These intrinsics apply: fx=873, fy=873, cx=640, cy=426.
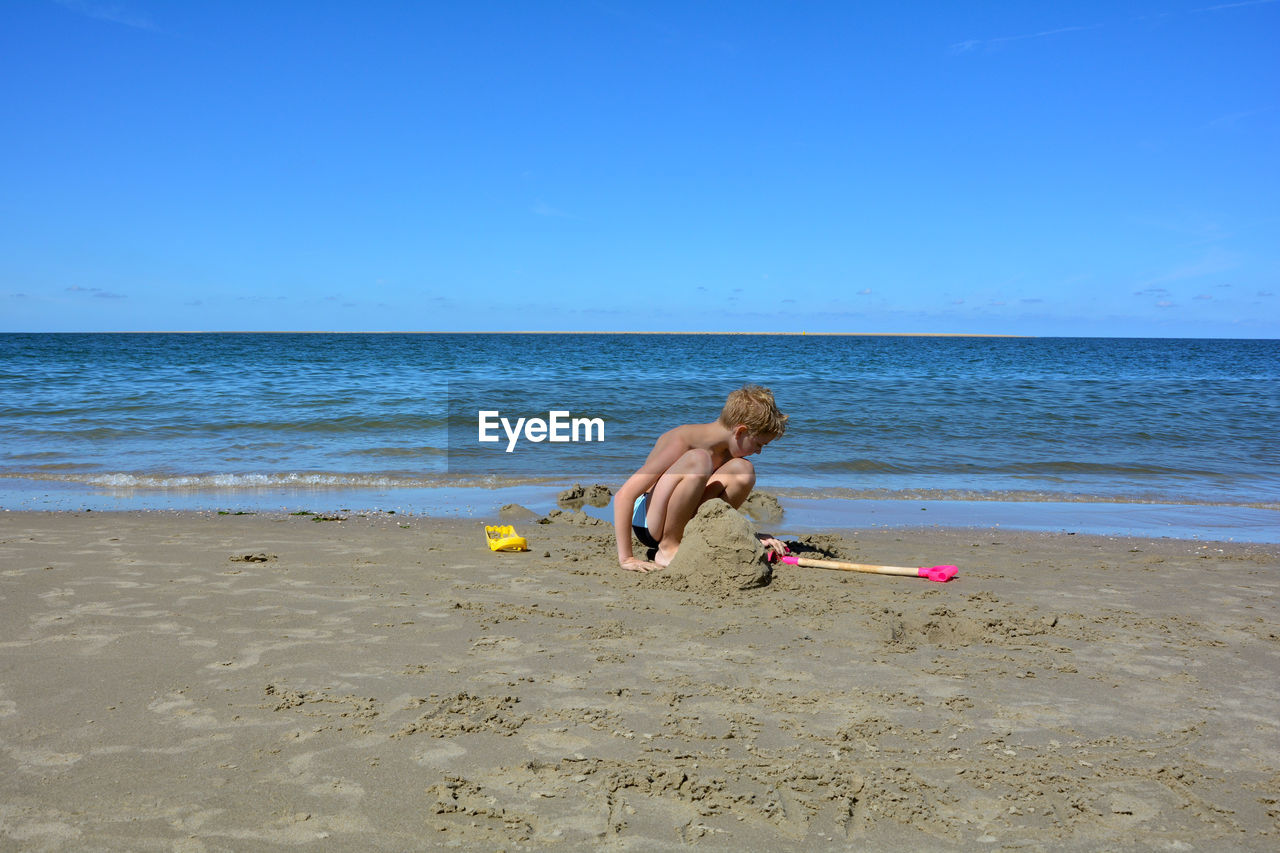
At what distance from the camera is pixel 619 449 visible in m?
12.4

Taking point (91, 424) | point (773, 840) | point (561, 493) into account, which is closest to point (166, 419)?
point (91, 424)

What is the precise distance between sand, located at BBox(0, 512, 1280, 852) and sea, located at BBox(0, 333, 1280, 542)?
113 inches

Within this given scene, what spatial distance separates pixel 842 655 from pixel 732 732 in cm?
98

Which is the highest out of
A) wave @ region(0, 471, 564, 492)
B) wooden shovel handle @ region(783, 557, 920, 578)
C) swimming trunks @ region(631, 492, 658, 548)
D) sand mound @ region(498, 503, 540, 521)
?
swimming trunks @ region(631, 492, 658, 548)

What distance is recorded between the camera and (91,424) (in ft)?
44.6

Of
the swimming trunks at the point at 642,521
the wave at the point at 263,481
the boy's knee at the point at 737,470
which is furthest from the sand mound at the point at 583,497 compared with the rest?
the boy's knee at the point at 737,470

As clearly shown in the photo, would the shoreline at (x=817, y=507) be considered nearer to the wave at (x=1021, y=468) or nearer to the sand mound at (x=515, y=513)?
the sand mound at (x=515, y=513)

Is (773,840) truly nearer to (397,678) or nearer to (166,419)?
(397,678)

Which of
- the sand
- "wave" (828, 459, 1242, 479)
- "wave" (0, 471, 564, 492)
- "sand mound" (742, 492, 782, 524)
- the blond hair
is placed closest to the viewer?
the sand

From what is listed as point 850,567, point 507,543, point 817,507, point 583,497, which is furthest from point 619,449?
point 850,567

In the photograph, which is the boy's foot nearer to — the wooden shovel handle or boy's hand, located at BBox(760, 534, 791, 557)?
boy's hand, located at BBox(760, 534, 791, 557)

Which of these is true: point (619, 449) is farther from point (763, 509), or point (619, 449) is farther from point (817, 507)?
point (763, 509)

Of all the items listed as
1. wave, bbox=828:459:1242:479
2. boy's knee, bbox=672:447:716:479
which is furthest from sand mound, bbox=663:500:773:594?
wave, bbox=828:459:1242:479

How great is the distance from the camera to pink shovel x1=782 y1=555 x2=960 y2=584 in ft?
16.7
